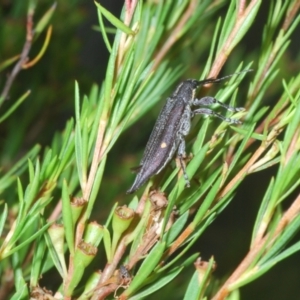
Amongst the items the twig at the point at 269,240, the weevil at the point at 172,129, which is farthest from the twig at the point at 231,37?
the twig at the point at 269,240

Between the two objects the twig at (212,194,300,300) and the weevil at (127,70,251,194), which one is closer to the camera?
the twig at (212,194,300,300)

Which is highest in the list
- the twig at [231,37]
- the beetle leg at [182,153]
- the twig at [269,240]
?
the twig at [231,37]

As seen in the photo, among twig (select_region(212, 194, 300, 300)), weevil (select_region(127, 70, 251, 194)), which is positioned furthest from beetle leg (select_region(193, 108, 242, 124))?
twig (select_region(212, 194, 300, 300))

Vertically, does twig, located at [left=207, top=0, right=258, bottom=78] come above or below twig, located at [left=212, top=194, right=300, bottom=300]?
above

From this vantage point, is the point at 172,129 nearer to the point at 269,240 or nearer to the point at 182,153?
the point at 182,153

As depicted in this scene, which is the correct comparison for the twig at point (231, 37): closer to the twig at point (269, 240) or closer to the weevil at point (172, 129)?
the weevil at point (172, 129)

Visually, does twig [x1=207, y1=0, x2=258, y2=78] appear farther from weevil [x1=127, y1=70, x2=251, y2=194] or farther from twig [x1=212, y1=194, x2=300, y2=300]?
twig [x1=212, y1=194, x2=300, y2=300]

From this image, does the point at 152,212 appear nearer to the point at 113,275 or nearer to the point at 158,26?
the point at 113,275

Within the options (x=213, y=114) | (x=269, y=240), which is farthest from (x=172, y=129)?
(x=269, y=240)
